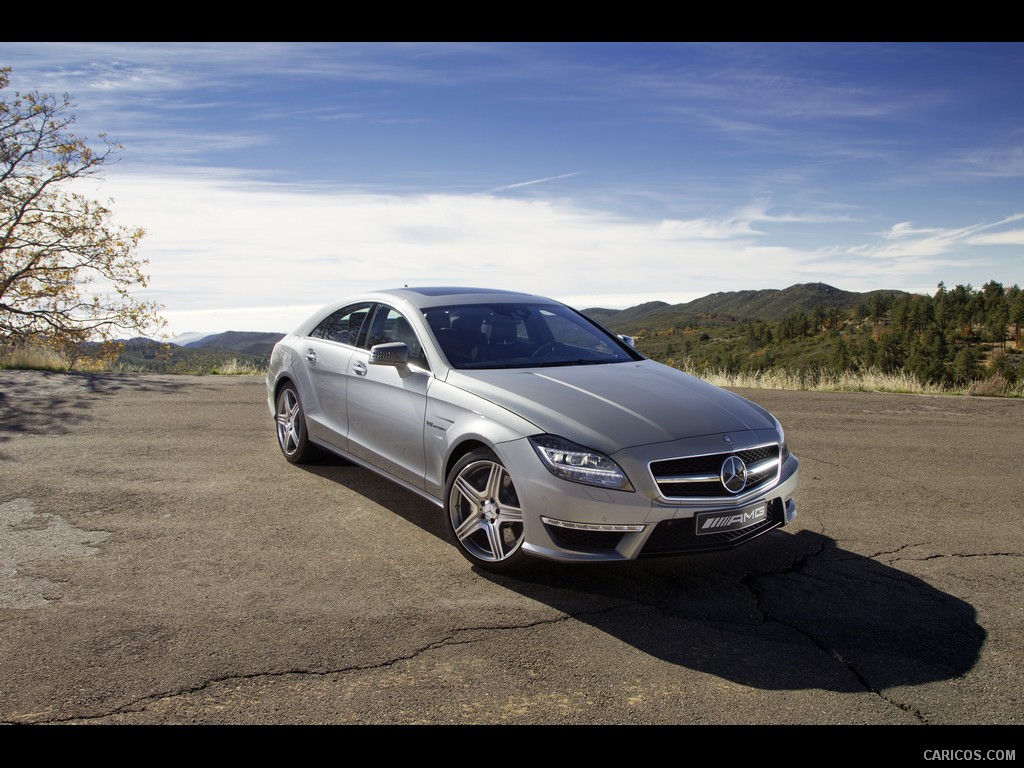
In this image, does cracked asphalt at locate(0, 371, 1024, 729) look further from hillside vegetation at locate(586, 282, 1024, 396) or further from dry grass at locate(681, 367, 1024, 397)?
hillside vegetation at locate(586, 282, 1024, 396)

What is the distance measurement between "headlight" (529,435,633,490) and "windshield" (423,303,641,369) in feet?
3.88

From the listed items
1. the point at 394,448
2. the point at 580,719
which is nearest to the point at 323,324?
the point at 394,448

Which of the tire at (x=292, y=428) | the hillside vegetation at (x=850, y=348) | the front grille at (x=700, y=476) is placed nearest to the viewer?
the front grille at (x=700, y=476)

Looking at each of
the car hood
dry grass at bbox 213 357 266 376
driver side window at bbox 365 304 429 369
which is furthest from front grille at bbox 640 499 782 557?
dry grass at bbox 213 357 266 376

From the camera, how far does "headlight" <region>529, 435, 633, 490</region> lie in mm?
4121

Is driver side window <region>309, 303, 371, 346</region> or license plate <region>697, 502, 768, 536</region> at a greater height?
driver side window <region>309, 303, 371, 346</region>

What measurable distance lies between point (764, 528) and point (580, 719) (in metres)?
1.96

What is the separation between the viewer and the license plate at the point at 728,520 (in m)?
4.22

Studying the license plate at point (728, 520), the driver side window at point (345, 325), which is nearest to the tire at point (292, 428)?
the driver side window at point (345, 325)

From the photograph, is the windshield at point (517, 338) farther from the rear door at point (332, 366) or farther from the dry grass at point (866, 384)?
the dry grass at point (866, 384)

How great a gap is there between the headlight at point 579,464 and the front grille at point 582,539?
270mm

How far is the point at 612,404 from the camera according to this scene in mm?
4613
